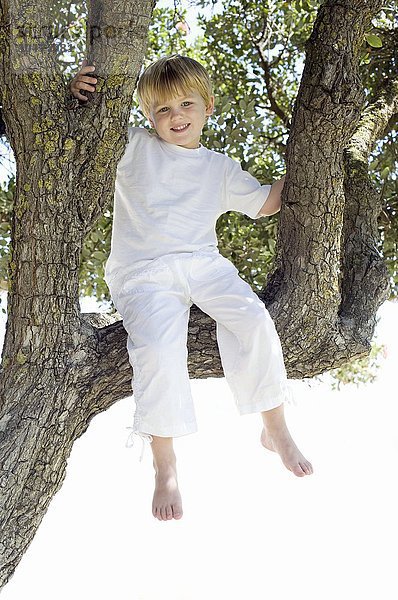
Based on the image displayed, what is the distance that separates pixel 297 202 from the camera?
2.25 meters

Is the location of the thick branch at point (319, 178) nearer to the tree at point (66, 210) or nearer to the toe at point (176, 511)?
the tree at point (66, 210)

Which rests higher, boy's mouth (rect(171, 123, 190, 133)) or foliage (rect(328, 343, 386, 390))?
boy's mouth (rect(171, 123, 190, 133))

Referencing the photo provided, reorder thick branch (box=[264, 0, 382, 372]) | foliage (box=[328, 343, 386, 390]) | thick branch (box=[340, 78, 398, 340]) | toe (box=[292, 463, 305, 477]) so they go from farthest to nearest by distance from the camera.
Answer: foliage (box=[328, 343, 386, 390]) < thick branch (box=[340, 78, 398, 340]) < thick branch (box=[264, 0, 382, 372]) < toe (box=[292, 463, 305, 477])

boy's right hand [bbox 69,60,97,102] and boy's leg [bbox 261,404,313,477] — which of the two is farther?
boy's leg [bbox 261,404,313,477]

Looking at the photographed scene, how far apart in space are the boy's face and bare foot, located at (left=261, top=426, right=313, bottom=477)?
87cm

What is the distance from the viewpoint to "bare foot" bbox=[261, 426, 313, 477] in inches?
81.6

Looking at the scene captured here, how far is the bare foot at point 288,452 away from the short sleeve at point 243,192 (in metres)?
→ 0.66

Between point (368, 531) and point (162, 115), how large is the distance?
349cm

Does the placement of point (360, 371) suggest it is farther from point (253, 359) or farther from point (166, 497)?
point (166, 497)

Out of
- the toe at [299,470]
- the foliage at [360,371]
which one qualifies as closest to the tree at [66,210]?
the toe at [299,470]

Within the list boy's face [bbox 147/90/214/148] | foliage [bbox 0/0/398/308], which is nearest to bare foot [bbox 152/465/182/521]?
boy's face [bbox 147/90/214/148]

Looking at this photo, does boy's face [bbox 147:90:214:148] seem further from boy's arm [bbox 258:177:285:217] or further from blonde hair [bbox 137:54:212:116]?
boy's arm [bbox 258:177:285:217]

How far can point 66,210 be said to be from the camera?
196 centimetres

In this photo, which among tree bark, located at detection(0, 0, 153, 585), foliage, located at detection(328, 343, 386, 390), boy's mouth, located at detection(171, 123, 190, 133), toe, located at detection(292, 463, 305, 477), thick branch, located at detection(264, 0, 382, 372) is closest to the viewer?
tree bark, located at detection(0, 0, 153, 585)
